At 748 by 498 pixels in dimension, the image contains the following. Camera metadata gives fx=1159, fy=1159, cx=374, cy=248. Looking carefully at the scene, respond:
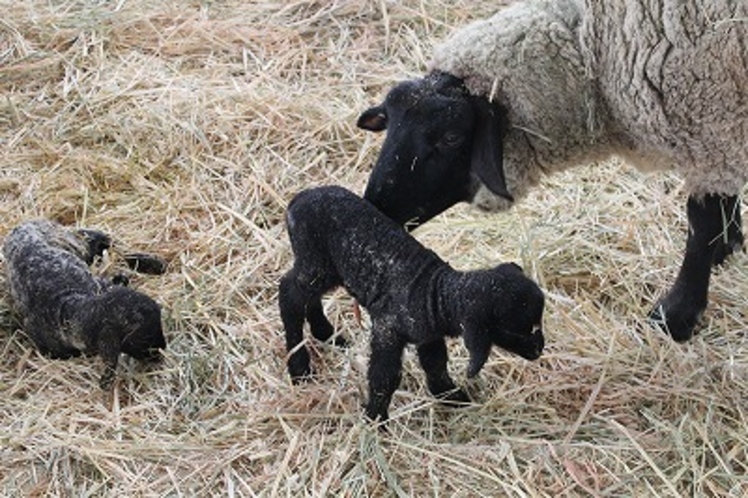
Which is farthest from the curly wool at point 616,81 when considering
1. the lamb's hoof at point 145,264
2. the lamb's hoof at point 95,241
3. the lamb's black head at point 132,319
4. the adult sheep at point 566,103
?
the lamb's hoof at point 95,241

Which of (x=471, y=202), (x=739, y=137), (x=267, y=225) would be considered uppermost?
(x=739, y=137)

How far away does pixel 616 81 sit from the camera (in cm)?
407

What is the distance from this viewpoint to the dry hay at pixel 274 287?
12.3ft

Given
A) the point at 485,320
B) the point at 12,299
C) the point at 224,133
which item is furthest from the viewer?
the point at 224,133

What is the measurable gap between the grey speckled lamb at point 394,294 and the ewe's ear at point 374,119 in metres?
0.44

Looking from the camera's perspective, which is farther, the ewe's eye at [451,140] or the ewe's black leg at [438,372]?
the ewe's eye at [451,140]

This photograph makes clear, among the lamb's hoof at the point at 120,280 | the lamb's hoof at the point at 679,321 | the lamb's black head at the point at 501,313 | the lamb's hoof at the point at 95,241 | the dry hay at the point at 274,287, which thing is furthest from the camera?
the lamb's hoof at the point at 95,241

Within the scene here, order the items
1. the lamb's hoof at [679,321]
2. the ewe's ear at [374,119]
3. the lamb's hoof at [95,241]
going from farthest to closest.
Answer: the lamb's hoof at [95,241], the lamb's hoof at [679,321], the ewe's ear at [374,119]

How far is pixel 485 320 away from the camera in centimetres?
Answer: 344

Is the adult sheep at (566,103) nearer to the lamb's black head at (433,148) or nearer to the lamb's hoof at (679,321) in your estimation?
the lamb's black head at (433,148)

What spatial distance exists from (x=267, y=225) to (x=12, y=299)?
4.00 ft

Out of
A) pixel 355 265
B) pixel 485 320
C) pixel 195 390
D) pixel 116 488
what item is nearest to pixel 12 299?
pixel 195 390

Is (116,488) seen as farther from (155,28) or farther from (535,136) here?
(155,28)

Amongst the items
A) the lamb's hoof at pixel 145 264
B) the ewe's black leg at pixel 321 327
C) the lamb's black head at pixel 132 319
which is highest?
the lamb's black head at pixel 132 319
